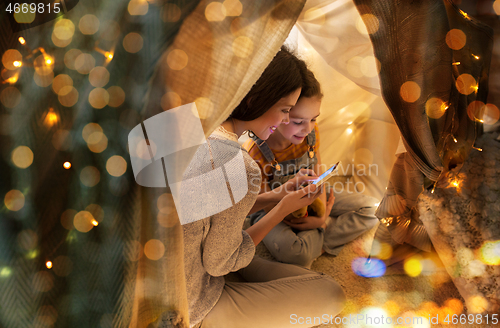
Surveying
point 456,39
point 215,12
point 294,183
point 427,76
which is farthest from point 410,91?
point 215,12

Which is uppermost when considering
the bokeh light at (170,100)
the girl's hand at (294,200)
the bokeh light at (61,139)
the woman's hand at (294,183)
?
the bokeh light at (170,100)

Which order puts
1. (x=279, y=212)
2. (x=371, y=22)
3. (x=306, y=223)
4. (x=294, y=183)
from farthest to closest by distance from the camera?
1. (x=306, y=223)
2. (x=294, y=183)
3. (x=279, y=212)
4. (x=371, y=22)

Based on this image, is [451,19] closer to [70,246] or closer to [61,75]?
[61,75]

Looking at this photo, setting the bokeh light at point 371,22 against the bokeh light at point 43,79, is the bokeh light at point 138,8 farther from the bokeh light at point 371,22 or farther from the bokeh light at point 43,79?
the bokeh light at point 371,22

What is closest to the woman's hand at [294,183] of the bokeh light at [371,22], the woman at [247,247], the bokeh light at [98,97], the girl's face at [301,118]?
the woman at [247,247]

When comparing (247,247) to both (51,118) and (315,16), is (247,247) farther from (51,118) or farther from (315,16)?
(315,16)

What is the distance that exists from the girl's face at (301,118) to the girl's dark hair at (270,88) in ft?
0.86

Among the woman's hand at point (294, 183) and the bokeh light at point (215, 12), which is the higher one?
the bokeh light at point (215, 12)

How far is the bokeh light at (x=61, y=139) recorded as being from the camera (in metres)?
0.52

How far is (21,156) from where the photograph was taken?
1.69 feet

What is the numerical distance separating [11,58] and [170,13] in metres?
0.28

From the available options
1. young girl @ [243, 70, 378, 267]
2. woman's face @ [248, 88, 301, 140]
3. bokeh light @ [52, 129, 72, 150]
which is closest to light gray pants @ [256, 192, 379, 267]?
young girl @ [243, 70, 378, 267]

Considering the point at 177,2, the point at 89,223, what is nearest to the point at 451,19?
the point at 177,2

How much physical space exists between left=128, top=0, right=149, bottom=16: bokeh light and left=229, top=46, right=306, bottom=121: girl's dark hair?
1.26 ft
